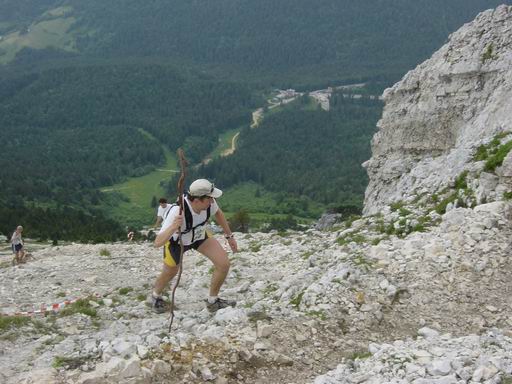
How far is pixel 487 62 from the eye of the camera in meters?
24.6

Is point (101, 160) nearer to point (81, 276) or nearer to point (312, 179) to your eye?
point (312, 179)

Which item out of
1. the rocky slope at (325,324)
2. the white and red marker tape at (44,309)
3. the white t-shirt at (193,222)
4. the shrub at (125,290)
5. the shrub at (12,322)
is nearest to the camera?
the rocky slope at (325,324)

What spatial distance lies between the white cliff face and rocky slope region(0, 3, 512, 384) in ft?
1.30

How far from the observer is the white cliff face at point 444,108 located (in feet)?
74.0

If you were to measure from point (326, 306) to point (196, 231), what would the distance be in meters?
3.05

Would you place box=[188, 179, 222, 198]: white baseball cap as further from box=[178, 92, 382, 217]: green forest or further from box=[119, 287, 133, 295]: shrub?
box=[178, 92, 382, 217]: green forest

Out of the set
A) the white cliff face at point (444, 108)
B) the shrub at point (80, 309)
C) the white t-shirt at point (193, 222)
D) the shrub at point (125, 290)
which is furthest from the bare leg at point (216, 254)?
the white cliff face at point (444, 108)

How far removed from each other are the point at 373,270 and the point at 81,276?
37.6 ft

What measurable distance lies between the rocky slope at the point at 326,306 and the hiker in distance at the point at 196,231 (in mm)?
846

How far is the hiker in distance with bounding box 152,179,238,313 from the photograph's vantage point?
10.7 metres

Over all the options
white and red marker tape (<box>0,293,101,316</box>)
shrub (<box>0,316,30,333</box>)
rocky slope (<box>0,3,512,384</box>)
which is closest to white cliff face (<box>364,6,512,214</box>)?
rocky slope (<box>0,3,512,384</box>)

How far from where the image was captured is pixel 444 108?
1038 inches

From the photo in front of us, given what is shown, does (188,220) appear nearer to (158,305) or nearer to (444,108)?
(158,305)

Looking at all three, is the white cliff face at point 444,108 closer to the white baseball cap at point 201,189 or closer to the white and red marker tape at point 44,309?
the white baseball cap at point 201,189
